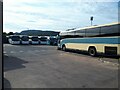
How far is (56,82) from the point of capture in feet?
28.3

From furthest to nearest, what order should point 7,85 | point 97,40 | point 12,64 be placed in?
1. point 97,40
2. point 12,64
3. point 7,85

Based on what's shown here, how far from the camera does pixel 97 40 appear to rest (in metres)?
19.7

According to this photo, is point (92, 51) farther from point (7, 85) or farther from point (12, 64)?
point (7, 85)

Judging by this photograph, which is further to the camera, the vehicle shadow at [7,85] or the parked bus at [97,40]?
the parked bus at [97,40]

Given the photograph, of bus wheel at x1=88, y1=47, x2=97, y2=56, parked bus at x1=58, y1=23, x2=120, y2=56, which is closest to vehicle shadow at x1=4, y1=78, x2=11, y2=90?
parked bus at x1=58, y1=23, x2=120, y2=56

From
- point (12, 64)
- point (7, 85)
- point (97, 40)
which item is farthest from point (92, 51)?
point (7, 85)

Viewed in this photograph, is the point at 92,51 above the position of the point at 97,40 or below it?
below

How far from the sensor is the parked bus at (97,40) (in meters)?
17.6

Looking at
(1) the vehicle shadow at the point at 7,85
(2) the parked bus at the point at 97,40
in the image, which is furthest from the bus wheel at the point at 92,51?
(1) the vehicle shadow at the point at 7,85

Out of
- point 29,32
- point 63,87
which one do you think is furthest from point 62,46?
point 29,32

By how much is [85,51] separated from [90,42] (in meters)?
1.38

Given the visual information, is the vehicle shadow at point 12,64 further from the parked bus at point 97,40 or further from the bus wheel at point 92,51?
the bus wheel at point 92,51

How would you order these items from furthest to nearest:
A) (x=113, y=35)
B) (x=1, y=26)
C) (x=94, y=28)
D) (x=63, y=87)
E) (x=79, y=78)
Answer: (x=94, y=28) → (x=113, y=35) → (x=79, y=78) → (x=63, y=87) → (x=1, y=26)

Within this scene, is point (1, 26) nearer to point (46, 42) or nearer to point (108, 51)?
point (108, 51)
